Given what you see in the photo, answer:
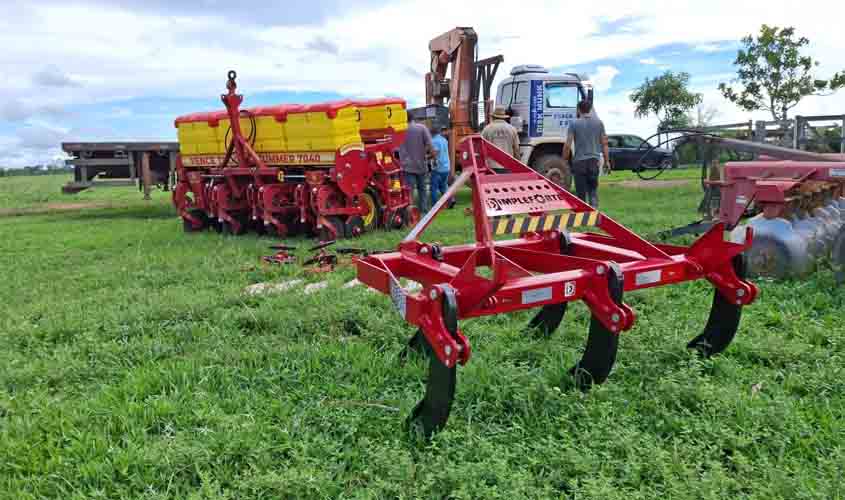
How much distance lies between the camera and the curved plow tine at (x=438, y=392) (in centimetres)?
283

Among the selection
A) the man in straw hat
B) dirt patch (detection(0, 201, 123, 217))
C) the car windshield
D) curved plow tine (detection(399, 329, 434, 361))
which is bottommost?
curved plow tine (detection(399, 329, 434, 361))

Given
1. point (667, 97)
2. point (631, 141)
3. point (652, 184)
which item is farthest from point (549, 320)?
point (667, 97)

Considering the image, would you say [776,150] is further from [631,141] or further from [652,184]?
[631,141]

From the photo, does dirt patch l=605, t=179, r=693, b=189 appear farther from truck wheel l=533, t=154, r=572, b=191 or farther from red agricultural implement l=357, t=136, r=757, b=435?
red agricultural implement l=357, t=136, r=757, b=435

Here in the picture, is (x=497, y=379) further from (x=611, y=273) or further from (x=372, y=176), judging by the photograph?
(x=372, y=176)

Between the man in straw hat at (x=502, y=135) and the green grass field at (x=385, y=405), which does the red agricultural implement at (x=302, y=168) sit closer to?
the man in straw hat at (x=502, y=135)

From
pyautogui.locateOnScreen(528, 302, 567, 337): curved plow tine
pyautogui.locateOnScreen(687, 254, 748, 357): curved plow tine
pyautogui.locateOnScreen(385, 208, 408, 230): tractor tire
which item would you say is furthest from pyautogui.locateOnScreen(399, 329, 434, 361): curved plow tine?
pyautogui.locateOnScreen(385, 208, 408, 230): tractor tire

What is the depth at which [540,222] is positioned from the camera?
3639 mm

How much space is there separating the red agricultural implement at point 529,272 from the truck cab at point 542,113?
376 inches

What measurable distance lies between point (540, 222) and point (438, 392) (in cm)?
118

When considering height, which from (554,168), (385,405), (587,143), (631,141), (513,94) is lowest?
(385,405)

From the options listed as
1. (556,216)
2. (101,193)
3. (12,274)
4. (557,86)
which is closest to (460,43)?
(557,86)

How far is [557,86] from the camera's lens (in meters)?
13.9

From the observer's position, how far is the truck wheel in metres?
13.7
